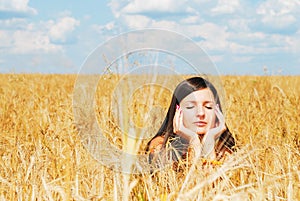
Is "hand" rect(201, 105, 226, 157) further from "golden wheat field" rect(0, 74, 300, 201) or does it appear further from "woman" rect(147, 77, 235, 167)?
"golden wheat field" rect(0, 74, 300, 201)

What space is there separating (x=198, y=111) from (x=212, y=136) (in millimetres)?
150

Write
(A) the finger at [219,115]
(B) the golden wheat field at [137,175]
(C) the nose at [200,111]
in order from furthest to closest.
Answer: (A) the finger at [219,115], (C) the nose at [200,111], (B) the golden wheat field at [137,175]

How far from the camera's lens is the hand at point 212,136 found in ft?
7.34

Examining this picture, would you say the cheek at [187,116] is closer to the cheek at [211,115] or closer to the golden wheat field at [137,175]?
the cheek at [211,115]

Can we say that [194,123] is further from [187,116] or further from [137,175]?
[137,175]

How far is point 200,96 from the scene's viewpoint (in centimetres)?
226

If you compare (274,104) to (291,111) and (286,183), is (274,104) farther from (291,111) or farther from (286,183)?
(286,183)

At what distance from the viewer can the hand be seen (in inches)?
88.0

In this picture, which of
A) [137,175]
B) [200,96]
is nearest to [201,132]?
[200,96]

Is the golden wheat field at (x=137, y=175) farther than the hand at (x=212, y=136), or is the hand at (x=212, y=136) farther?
the hand at (x=212, y=136)

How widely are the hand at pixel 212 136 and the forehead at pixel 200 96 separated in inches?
3.8

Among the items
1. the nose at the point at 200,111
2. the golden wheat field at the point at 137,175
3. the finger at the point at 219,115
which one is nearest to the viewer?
the golden wheat field at the point at 137,175

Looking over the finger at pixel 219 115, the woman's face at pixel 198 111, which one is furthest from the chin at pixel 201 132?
the finger at pixel 219 115

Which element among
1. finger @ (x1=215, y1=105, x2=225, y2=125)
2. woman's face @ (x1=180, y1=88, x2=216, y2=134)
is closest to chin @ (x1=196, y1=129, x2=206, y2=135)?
woman's face @ (x1=180, y1=88, x2=216, y2=134)
